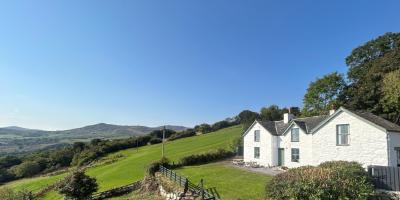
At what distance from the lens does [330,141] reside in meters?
29.6

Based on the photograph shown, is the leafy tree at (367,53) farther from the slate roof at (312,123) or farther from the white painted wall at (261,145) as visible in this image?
the white painted wall at (261,145)

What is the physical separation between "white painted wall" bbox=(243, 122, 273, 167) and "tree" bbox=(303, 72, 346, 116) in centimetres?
2009

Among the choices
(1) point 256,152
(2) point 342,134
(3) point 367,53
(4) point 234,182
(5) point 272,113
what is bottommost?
(4) point 234,182

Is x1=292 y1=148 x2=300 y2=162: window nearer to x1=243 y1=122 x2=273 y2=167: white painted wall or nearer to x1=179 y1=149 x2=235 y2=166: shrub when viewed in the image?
x1=243 y1=122 x2=273 y2=167: white painted wall

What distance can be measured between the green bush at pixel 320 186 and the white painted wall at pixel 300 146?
49.9 ft

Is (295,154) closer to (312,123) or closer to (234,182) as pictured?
(312,123)

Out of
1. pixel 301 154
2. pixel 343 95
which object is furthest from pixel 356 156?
pixel 343 95

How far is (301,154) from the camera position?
34.4m

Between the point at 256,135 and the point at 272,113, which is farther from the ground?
the point at 272,113

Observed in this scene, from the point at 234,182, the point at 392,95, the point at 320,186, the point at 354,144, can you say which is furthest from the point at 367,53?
the point at 320,186

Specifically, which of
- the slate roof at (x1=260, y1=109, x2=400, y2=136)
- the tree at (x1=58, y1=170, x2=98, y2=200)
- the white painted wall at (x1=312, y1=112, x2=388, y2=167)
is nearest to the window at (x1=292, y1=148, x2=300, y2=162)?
the slate roof at (x1=260, y1=109, x2=400, y2=136)

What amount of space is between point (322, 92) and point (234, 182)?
129 ft

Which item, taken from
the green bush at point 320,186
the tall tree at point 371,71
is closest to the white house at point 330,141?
the green bush at point 320,186

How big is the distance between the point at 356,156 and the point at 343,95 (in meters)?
33.6
